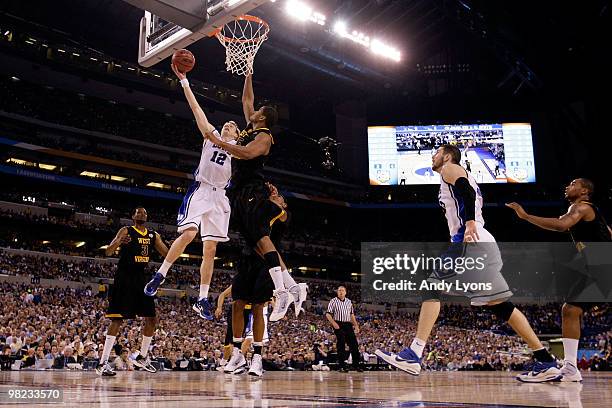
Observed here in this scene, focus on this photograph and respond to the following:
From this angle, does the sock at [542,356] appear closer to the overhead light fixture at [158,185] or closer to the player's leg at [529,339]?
the player's leg at [529,339]

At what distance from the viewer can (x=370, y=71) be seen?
98.7ft

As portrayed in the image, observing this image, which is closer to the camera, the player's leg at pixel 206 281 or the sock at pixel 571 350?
the sock at pixel 571 350

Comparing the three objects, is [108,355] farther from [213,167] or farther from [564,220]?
[564,220]

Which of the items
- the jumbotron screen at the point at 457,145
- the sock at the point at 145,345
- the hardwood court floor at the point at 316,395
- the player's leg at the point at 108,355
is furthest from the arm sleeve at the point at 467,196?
the jumbotron screen at the point at 457,145

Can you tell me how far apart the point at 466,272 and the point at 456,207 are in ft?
1.79

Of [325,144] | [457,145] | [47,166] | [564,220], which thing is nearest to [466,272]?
[564,220]

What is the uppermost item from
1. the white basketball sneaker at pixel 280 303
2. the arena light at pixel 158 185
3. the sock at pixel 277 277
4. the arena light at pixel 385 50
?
the arena light at pixel 385 50

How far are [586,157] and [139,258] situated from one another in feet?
98.9

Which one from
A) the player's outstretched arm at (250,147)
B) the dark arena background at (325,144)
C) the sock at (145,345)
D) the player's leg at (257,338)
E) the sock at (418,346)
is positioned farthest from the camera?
the dark arena background at (325,144)

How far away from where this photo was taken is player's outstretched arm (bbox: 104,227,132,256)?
6676 millimetres

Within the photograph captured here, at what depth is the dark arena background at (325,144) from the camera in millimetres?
23109

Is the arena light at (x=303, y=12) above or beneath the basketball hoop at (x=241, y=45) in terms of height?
above

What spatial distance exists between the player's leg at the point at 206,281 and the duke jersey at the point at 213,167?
0.70 metres

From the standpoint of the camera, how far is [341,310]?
413 inches
